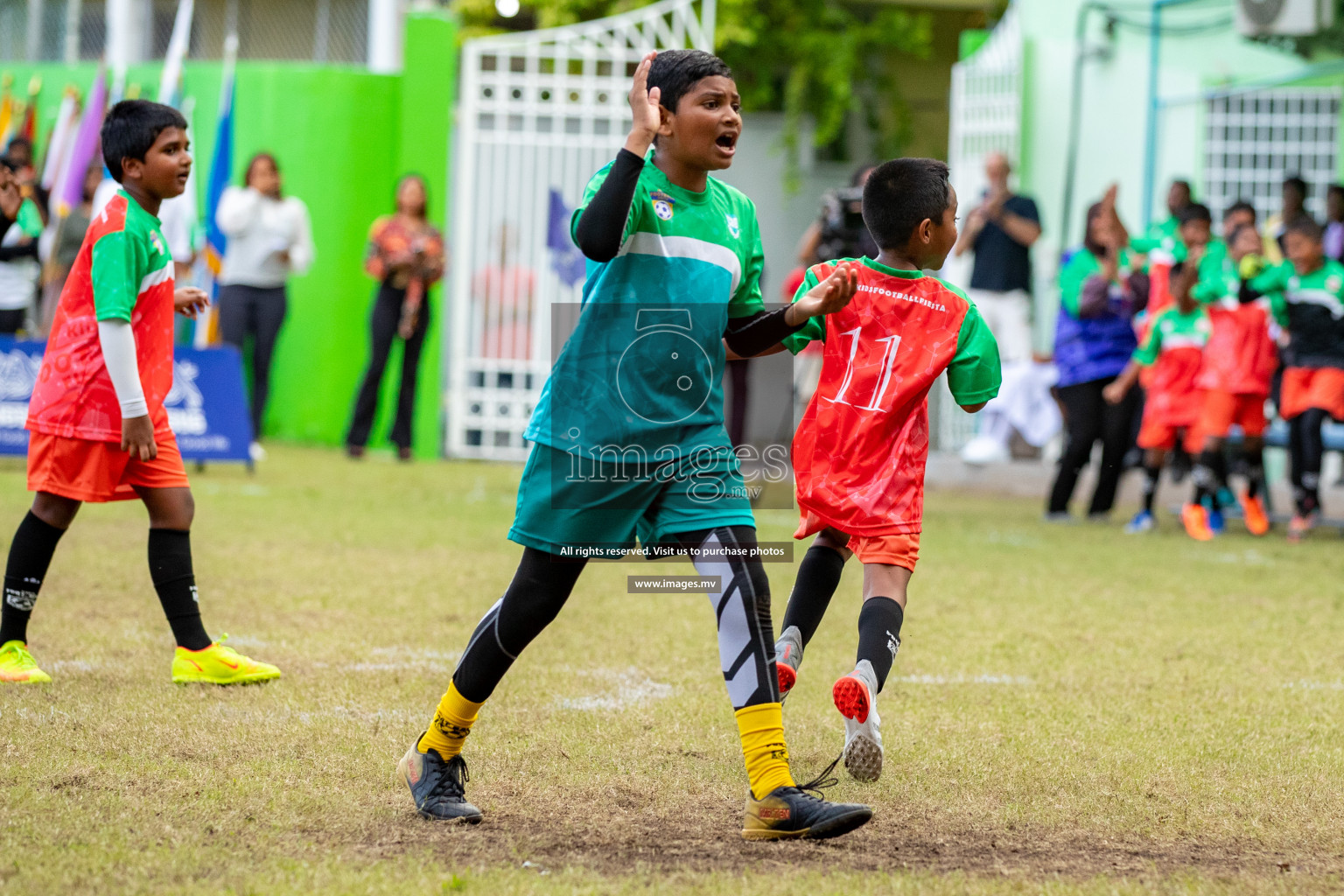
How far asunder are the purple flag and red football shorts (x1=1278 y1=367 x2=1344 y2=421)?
9785mm

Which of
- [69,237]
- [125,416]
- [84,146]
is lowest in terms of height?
[125,416]

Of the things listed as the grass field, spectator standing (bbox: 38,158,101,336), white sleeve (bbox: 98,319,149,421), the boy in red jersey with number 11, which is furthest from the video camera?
white sleeve (bbox: 98,319,149,421)

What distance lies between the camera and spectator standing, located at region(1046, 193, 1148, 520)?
31.6 ft

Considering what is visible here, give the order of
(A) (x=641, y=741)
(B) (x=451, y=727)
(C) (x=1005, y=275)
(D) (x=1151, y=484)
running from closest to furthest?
1. (B) (x=451, y=727)
2. (A) (x=641, y=741)
3. (D) (x=1151, y=484)
4. (C) (x=1005, y=275)

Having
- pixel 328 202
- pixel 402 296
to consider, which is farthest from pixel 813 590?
pixel 328 202

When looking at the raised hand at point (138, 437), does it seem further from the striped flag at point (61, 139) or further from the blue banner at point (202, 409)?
the striped flag at point (61, 139)

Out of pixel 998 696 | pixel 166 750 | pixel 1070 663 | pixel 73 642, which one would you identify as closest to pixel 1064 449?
pixel 1070 663

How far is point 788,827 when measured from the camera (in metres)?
3.22

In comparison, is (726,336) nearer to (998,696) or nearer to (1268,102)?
(998,696)

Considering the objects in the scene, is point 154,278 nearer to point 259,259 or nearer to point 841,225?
point 841,225

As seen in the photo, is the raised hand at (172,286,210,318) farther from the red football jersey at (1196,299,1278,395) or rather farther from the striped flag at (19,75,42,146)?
the striped flag at (19,75,42,146)

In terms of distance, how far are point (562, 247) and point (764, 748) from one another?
1007 centimetres

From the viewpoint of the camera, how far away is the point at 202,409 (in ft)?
34.5

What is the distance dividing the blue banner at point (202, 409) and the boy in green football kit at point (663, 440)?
24.6 feet
